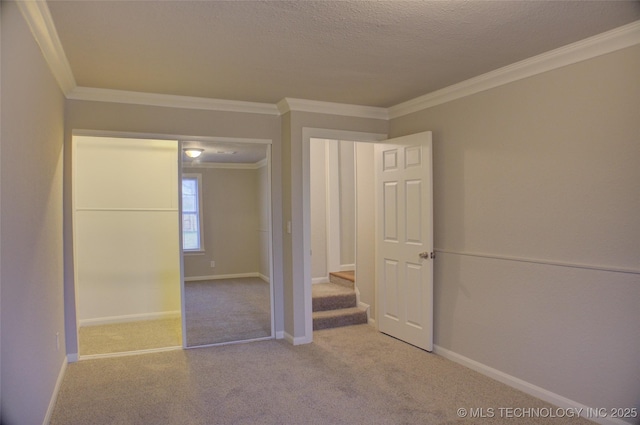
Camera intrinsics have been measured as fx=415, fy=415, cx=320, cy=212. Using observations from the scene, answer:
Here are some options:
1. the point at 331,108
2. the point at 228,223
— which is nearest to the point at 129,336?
the point at 228,223

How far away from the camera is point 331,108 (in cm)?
404

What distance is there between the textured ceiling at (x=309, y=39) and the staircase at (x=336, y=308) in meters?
2.41

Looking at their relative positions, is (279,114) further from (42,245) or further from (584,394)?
(584,394)

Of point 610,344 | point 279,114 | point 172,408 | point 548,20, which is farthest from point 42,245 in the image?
point 610,344

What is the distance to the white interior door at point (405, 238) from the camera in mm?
3660

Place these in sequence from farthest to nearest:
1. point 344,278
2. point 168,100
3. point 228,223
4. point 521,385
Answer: point 344,278 < point 228,223 < point 168,100 < point 521,385

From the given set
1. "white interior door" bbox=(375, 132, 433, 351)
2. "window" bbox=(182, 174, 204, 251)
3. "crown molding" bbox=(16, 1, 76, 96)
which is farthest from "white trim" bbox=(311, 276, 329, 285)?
"crown molding" bbox=(16, 1, 76, 96)

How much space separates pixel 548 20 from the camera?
225cm

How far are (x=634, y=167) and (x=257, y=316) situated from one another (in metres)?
3.53

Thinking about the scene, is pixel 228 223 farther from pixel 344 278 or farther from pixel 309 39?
pixel 309 39

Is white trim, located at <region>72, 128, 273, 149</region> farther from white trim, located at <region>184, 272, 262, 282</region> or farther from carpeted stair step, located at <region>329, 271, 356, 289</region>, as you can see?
carpeted stair step, located at <region>329, 271, 356, 289</region>

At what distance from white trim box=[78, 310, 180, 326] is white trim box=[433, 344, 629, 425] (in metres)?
3.18

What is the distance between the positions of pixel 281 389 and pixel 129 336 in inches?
84.1

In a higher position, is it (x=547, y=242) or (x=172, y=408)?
(x=547, y=242)
